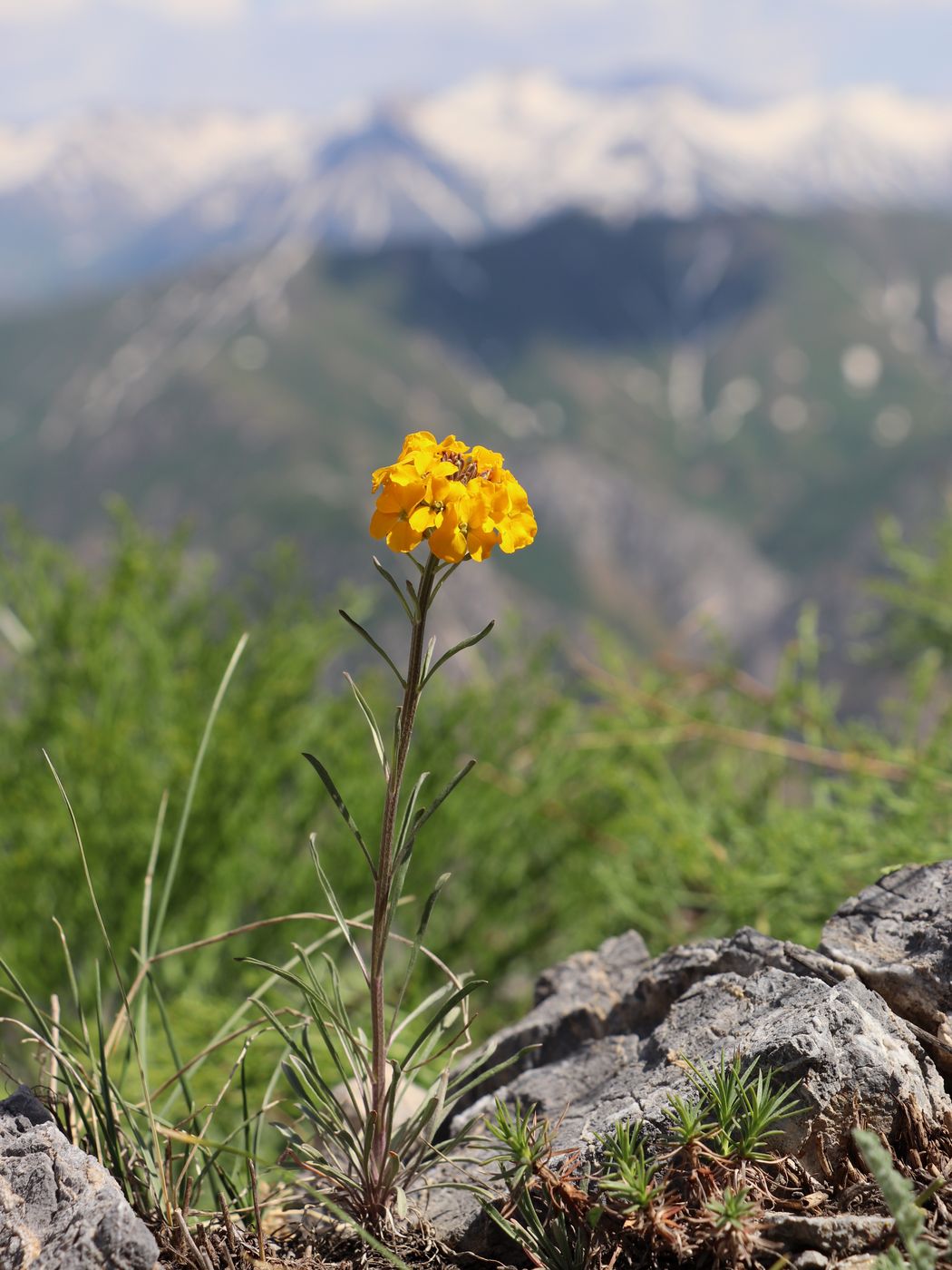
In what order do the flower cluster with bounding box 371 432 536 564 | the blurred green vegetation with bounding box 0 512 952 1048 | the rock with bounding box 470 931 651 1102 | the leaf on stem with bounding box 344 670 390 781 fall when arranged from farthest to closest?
the blurred green vegetation with bounding box 0 512 952 1048 < the rock with bounding box 470 931 651 1102 < the leaf on stem with bounding box 344 670 390 781 < the flower cluster with bounding box 371 432 536 564

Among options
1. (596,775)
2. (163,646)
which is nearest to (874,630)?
(596,775)

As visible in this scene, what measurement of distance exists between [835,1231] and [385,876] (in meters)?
0.76

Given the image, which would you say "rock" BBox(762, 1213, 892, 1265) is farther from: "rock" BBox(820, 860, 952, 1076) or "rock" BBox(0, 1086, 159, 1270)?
"rock" BBox(0, 1086, 159, 1270)

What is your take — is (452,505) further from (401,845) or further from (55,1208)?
(55,1208)

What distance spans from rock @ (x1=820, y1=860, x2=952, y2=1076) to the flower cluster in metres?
0.97

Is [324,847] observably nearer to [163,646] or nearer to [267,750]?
[267,750]

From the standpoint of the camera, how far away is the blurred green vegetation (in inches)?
132

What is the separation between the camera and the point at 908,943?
178cm

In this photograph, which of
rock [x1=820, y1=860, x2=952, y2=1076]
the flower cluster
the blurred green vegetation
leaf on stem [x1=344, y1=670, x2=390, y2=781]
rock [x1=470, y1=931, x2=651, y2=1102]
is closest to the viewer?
the flower cluster

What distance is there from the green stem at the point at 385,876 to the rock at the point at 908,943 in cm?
79

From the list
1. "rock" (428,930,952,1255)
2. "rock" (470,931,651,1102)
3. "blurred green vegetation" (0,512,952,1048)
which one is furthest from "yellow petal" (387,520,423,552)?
"blurred green vegetation" (0,512,952,1048)

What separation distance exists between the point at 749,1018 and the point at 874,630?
13.7 ft

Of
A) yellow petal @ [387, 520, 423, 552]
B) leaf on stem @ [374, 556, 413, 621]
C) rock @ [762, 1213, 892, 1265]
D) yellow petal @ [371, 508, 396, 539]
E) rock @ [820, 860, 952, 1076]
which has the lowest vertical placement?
rock @ [762, 1213, 892, 1265]

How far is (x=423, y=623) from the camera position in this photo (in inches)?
54.5
